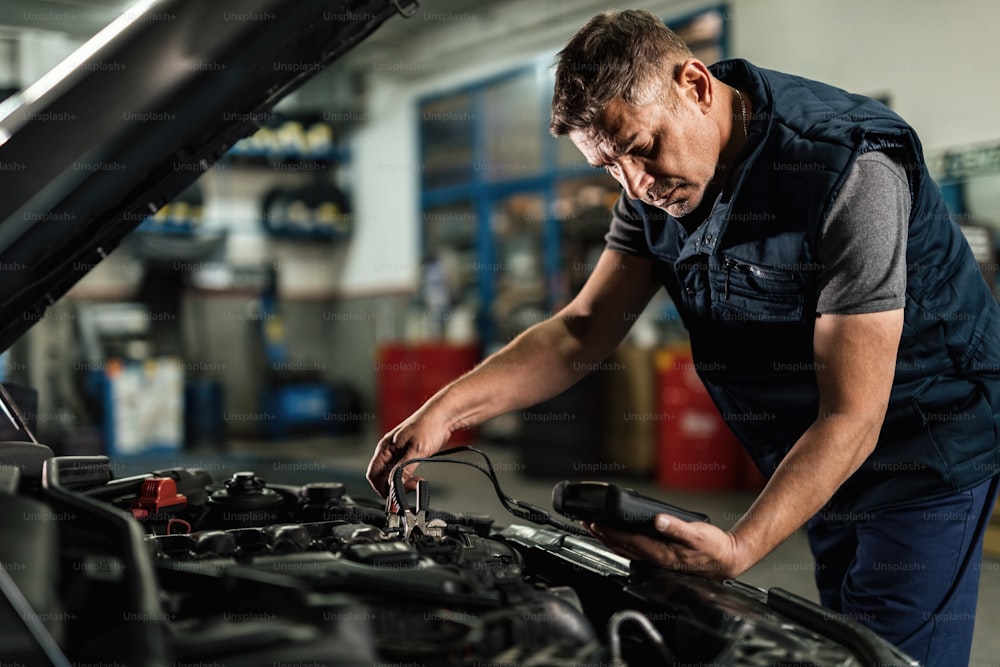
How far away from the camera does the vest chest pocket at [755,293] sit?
143 cm

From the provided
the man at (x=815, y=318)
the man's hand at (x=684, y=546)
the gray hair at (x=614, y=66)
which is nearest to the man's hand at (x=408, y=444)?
the man at (x=815, y=318)

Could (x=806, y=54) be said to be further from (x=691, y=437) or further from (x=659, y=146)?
(x=659, y=146)

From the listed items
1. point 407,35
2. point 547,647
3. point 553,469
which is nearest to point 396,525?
point 547,647

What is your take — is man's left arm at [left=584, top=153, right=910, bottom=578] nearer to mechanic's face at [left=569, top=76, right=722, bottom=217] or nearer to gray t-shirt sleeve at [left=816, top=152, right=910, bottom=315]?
gray t-shirt sleeve at [left=816, top=152, right=910, bottom=315]

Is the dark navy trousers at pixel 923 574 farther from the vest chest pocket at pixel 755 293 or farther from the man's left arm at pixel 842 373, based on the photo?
the vest chest pocket at pixel 755 293

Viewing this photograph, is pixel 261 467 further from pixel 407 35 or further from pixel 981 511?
pixel 981 511

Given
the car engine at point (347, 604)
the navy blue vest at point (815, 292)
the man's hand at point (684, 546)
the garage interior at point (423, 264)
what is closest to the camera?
the car engine at point (347, 604)

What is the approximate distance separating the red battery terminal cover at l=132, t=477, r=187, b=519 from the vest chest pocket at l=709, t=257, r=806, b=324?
1015mm

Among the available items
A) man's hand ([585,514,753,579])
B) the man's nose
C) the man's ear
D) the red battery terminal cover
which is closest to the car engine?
man's hand ([585,514,753,579])

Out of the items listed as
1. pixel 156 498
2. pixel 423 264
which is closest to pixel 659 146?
pixel 156 498

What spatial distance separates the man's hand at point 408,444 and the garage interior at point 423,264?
7.91 feet

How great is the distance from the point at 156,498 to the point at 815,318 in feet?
3.75

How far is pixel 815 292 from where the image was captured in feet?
4.59

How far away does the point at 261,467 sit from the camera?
20.6 feet
